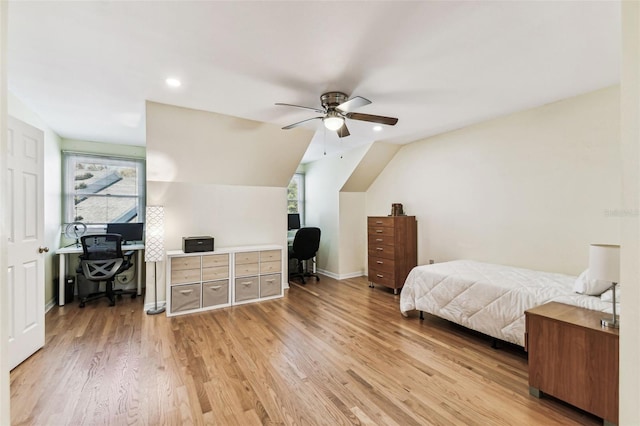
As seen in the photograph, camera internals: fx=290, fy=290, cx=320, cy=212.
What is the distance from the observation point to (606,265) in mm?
1742

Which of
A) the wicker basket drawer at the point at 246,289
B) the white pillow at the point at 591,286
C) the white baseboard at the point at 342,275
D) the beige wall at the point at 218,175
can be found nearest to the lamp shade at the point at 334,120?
the beige wall at the point at 218,175

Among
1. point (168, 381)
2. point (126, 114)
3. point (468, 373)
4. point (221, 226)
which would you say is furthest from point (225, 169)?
point (468, 373)

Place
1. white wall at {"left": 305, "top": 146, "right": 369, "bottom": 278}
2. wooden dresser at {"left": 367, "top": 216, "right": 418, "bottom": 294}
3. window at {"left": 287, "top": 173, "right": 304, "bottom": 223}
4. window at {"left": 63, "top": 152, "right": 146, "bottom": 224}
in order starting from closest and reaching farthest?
window at {"left": 63, "top": 152, "right": 146, "bottom": 224} → wooden dresser at {"left": 367, "top": 216, "right": 418, "bottom": 294} → white wall at {"left": 305, "top": 146, "right": 369, "bottom": 278} → window at {"left": 287, "top": 173, "right": 304, "bottom": 223}

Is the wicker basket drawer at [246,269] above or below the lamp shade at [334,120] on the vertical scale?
below

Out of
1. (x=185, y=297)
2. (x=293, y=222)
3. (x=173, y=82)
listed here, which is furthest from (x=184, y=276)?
(x=293, y=222)

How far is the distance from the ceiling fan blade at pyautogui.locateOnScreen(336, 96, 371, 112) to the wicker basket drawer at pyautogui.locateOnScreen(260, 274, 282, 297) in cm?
276

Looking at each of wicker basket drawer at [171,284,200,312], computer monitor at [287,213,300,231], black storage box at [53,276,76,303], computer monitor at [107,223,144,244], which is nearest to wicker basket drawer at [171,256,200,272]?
wicker basket drawer at [171,284,200,312]

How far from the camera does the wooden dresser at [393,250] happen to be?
469 centimetres

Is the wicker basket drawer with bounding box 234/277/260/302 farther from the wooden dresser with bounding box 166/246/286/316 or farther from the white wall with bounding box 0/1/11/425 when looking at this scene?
the white wall with bounding box 0/1/11/425

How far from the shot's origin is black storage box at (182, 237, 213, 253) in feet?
12.8

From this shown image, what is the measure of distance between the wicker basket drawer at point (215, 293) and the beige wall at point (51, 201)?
6.29 ft

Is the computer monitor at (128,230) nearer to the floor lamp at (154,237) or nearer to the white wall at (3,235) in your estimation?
the floor lamp at (154,237)

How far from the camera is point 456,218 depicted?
4.33 meters

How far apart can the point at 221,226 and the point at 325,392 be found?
3115mm
